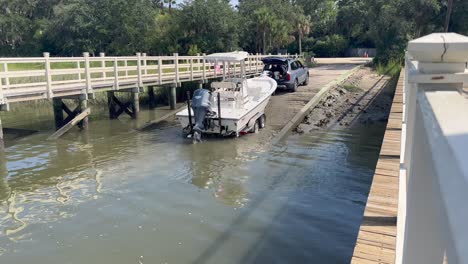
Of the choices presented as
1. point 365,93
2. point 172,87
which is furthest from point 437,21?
point 172,87

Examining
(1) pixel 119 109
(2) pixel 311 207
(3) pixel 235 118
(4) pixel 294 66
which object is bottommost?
(2) pixel 311 207

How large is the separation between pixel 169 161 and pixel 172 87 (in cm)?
880

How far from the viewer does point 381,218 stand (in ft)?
13.5

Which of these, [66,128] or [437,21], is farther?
[437,21]

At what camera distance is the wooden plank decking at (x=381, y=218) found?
11.5ft

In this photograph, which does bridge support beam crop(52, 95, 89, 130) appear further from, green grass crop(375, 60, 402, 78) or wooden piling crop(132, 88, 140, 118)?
green grass crop(375, 60, 402, 78)

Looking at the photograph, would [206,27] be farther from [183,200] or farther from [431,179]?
[431,179]

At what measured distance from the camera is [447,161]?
3.12 ft

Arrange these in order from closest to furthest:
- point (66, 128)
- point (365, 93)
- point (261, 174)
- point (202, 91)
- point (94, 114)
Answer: point (261, 174), point (202, 91), point (66, 128), point (94, 114), point (365, 93)

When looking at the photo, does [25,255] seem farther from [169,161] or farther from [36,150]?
[36,150]

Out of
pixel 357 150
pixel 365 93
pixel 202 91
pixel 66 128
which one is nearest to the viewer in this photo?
pixel 357 150

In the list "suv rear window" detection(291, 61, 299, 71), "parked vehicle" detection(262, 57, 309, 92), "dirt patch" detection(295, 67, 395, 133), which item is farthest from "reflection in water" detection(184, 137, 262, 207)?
"suv rear window" detection(291, 61, 299, 71)

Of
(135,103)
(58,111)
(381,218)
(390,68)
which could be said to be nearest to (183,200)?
(381,218)

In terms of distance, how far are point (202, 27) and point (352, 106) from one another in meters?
21.5
